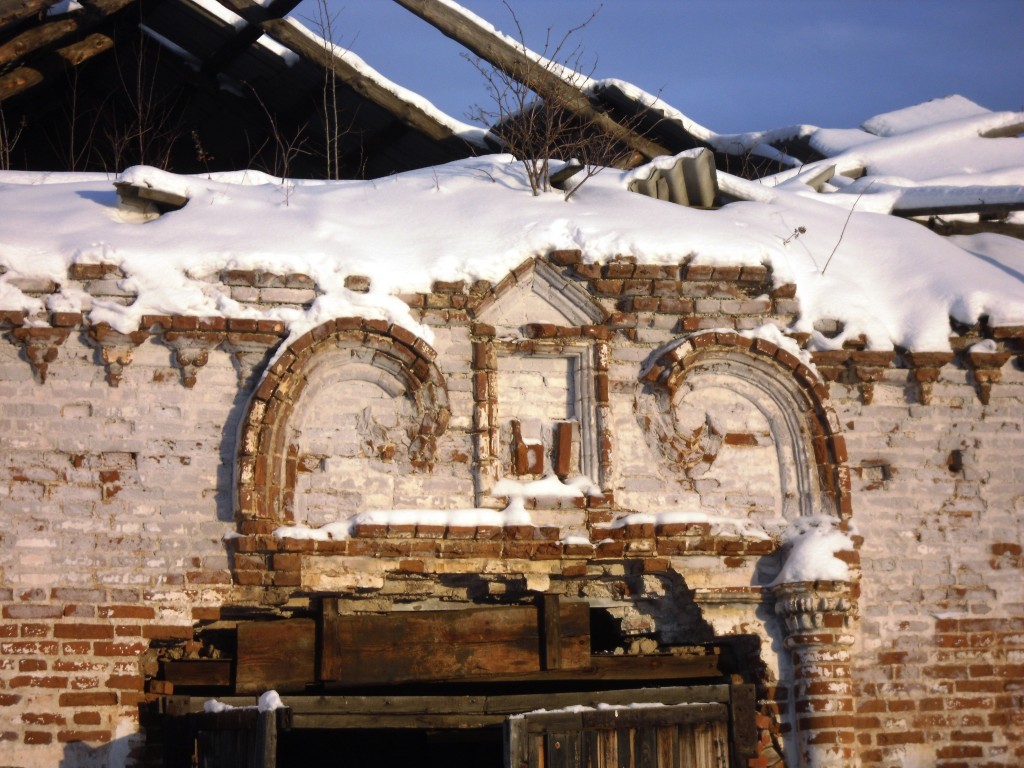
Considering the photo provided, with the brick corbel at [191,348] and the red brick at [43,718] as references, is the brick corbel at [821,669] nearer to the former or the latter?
the brick corbel at [191,348]

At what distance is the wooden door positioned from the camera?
545cm

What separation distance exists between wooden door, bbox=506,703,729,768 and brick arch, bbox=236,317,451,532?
1.39m

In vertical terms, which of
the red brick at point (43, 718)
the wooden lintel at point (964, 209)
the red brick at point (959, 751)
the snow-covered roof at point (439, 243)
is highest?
the wooden lintel at point (964, 209)

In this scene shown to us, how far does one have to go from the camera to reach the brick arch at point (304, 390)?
230 inches

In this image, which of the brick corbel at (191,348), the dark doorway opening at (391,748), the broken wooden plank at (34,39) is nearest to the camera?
the brick corbel at (191,348)

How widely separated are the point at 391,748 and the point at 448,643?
5.24 ft

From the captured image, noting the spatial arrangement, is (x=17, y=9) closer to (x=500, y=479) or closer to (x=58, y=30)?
(x=58, y=30)

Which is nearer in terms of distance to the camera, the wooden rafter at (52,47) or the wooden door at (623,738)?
the wooden door at (623,738)

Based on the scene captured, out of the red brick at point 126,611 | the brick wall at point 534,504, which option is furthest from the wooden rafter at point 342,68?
the red brick at point 126,611

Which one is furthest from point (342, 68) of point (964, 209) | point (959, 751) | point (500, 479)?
point (959, 751)

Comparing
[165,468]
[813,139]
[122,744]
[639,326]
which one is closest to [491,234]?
[639,326]

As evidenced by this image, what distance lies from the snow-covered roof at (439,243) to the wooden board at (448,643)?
1482mm

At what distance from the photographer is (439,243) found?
6.38 m

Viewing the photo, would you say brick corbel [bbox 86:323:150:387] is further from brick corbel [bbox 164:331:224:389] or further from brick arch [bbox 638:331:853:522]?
brick arch [bbox 638:331:853:522]
